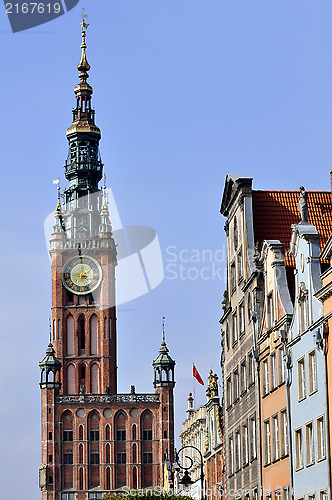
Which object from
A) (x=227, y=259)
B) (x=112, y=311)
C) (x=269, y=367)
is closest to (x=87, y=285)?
(x=112, y=311)

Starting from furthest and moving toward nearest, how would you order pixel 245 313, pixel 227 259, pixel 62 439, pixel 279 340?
pixel 62 439 → pixel 227 259 → pixel 245 313 → pixel 279 340

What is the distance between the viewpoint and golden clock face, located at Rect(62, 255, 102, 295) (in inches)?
6196

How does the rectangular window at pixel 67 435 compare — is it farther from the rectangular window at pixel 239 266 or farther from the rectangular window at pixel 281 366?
the rectangular window at pixel 281 366

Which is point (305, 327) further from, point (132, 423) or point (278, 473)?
point (132, 423)

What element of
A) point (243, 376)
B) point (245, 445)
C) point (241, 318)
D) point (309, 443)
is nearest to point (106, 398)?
point (241, 318)

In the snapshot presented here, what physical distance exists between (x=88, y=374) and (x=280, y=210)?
101313mm

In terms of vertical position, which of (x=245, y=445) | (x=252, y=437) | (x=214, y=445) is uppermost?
(x=214, y=445)

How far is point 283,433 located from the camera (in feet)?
156

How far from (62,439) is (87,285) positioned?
21008mm

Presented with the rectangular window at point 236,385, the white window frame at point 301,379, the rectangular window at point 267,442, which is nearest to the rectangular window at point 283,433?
the rectangular window at point 267,442

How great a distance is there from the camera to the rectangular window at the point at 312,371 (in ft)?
139

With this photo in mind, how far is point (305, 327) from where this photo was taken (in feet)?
144

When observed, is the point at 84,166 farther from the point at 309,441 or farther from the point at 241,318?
the point at 309,441

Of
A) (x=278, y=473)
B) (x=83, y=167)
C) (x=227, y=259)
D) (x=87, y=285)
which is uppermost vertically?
(x=83, y=167)
